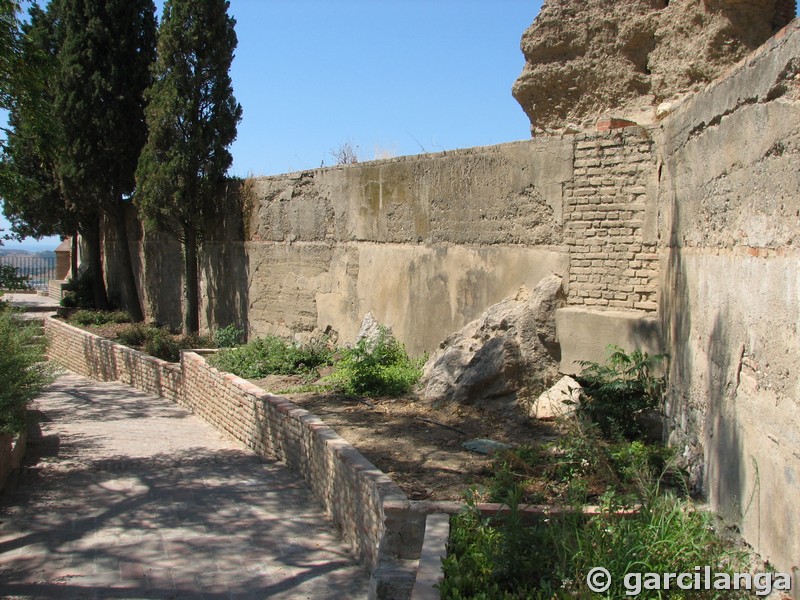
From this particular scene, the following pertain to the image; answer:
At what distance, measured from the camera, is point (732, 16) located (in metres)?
6.87

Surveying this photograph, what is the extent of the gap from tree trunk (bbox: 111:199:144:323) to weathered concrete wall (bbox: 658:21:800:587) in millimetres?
15034

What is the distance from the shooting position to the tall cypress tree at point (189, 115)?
13875 mm

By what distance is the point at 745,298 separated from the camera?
412 centimetres

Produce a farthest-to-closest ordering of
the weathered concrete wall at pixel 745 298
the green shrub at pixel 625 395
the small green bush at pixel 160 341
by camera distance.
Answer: the small green bush at pixel 160 341
the green shrub at pixel 625 395
the weathered concrete wall at pixel 745 298

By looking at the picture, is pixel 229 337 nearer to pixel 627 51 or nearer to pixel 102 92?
pixel 102 92

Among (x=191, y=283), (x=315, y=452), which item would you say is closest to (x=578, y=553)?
(x=315, y=452)

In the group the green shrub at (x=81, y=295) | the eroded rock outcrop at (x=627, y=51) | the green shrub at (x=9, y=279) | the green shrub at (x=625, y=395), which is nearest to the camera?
the green shrub at (x=625, y=395)

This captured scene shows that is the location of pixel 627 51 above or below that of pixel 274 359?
above

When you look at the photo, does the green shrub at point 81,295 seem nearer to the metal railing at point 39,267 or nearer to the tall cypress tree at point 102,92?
the tall cypress tree at point 102,92

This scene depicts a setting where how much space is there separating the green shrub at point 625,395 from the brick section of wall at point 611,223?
1.92 feet

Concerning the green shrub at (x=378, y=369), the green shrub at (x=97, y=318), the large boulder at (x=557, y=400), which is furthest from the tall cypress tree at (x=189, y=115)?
the large boulder at (x=557, y=400)

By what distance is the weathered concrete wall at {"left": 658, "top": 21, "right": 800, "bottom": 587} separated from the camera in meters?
3.49

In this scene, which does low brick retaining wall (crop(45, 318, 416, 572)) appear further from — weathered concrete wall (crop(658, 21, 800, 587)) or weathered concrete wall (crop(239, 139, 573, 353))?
weathered concrete wall (crop(658, 21, 800, 587))

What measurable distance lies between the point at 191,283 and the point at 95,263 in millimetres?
6680
